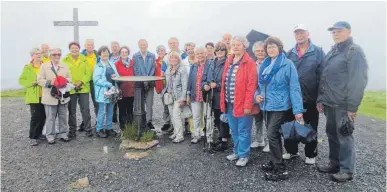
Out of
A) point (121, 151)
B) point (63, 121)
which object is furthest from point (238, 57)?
point (63, 121)

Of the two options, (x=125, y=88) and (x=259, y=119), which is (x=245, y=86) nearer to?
(x=259, y=119)

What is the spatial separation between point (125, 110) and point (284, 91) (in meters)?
5.04

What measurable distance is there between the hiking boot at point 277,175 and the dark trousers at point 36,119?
611 cm

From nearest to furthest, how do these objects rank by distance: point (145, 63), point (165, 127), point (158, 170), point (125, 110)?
1. point (158, 170)
2. point (145, 63)
3. point (125, 110)
4. point (165, 127)

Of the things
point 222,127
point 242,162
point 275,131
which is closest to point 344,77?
point 275,131

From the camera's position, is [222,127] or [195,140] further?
[195,140]

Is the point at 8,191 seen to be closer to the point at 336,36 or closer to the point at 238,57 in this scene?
the point at 238,57

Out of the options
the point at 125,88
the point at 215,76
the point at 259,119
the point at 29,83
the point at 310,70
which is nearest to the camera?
the point at 310,70

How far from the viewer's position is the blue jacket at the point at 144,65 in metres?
8.83

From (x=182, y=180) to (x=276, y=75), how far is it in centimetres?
265

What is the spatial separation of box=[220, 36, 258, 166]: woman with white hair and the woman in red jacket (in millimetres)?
3229

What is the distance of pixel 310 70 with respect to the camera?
5.93 metres

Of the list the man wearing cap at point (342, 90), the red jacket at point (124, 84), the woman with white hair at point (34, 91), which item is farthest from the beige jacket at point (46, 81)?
the man wearing cap at point (342, 90)

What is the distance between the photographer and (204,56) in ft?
24.5
